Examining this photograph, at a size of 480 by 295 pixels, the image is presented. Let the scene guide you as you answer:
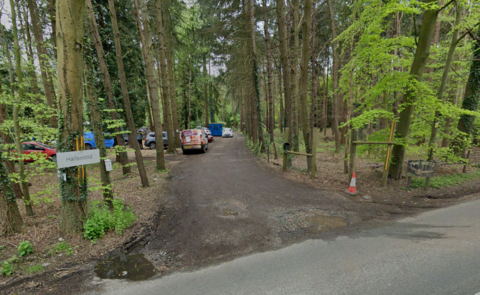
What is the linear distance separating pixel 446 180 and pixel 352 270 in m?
7.12

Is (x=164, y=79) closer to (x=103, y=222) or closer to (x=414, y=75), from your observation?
(x=103, y=222)

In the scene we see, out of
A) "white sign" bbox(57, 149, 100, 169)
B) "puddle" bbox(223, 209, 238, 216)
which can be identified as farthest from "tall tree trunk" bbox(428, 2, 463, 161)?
"white sign" bbox(57, 149, 100, 169)

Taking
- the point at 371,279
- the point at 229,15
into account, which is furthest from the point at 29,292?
the point at 229,15

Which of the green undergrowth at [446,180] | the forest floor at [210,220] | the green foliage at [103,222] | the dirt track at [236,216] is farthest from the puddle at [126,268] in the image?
the green undergrowth at [446,180]

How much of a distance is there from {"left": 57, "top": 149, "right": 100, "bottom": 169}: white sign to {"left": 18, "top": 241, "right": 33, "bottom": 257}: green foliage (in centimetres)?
139

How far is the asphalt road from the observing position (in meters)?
2.68

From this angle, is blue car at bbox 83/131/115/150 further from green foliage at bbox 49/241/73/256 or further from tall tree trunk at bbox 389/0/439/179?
tall tree trunk at bbox 389/0/439/179

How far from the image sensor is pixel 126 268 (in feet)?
10.8

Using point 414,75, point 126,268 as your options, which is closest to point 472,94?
point 414,75

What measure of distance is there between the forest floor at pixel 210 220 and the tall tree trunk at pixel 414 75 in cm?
106

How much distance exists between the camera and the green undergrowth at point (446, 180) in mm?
6789

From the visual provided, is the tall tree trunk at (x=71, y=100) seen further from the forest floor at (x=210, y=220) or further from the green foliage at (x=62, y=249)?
the forest floor at (x=210, y=220)

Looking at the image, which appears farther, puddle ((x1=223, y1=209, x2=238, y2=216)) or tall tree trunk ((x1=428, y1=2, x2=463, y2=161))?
tall tree trunk ((x1=428, y1=2, x2=463, y2=161))

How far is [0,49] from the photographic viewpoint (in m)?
4.88
